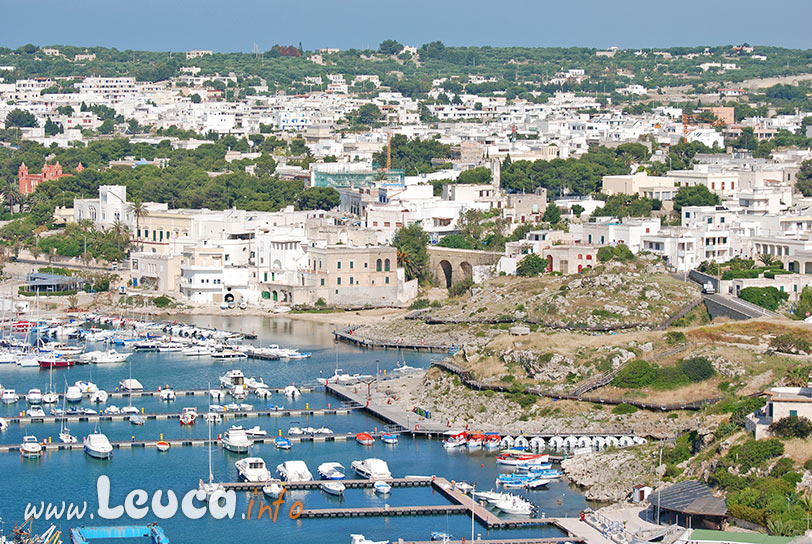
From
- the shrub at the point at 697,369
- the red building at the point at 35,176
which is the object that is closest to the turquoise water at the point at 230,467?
the shrub at the point at 697,369

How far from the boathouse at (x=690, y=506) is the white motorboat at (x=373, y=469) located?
4.97 meters

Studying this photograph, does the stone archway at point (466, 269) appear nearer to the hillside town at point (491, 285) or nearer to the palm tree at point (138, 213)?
the hillside town at point (491, 285)

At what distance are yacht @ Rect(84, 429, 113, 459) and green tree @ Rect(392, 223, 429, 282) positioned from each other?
1908cm

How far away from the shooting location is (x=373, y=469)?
2755 centimetres

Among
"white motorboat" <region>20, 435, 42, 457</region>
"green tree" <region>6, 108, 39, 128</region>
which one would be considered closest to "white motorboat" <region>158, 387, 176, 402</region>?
"white motorboat" <region>20, 435, 42, 457</region>

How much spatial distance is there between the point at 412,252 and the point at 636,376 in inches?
696

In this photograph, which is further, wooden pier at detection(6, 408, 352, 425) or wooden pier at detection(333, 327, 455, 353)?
wooden pier at detection(333, 327, 455, 353)

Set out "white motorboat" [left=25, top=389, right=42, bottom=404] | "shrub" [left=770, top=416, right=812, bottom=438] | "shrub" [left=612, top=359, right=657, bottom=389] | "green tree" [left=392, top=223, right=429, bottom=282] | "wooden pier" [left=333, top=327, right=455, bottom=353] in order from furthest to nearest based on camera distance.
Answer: "green tree" [left=392, top=223, right=429, bottom=282] → "wooden pier" [left=333, top=327, right=455, bottom=353] → "white motorboat" [left=25, top=389, right=42, bottom=404] → "shrub" [left=612, top=359, right=657, bottom=389] → "shrub" [left=770, top=416, right=812, bottom=438]

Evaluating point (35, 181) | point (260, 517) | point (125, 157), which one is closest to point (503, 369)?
point (260, 517)

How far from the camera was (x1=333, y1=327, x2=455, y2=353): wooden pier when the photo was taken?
40438 millimetres

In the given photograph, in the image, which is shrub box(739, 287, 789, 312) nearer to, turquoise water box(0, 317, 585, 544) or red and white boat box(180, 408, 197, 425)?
turquoise water box(0, 317, 585, 544)

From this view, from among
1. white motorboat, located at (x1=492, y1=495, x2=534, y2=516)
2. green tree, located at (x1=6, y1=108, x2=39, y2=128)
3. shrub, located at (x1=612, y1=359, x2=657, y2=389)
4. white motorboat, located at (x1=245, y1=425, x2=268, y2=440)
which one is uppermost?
green tree, located at (x1=6, y1=108, x2=39, y2=128)

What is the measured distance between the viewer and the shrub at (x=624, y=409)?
3052cm

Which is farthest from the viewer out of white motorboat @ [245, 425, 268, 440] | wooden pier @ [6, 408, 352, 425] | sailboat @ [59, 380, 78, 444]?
wooden pier @ [6, 408, 352, 425]
